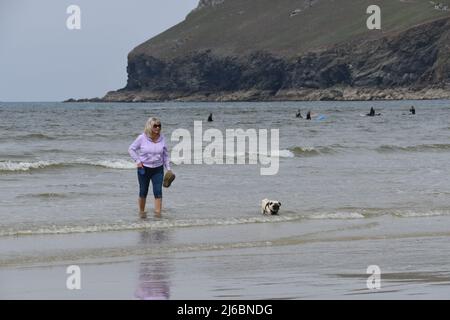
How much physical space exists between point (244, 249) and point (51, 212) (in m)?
4.06

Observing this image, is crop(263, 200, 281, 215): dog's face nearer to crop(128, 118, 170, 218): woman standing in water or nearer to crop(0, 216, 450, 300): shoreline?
crop(0, 216, 450, 300): shoreline

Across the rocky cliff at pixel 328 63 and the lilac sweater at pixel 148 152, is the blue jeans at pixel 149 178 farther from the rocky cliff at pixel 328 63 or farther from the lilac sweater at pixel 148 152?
the rocky cliff at pixel 328 63

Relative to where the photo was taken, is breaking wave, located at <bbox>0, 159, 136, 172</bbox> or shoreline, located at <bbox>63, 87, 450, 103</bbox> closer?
breaking wave, located at <bbox>0, 159, 136, 172</bbox>

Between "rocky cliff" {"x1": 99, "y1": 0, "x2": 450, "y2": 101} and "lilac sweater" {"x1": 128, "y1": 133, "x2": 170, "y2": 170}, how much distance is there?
135379 mm

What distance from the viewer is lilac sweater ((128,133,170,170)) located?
1419cm

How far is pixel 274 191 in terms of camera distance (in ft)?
60.2

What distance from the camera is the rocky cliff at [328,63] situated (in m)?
157

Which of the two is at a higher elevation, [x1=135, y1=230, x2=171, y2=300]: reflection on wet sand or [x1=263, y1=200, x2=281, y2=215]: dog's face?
[x1=263, y1=200, x2=281, y2=215]: dog's face

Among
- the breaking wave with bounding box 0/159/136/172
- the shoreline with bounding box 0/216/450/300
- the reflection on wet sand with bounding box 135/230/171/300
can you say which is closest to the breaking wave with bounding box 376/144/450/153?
the breaking wave with bounding box 0/159/136/172

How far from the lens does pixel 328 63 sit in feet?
563

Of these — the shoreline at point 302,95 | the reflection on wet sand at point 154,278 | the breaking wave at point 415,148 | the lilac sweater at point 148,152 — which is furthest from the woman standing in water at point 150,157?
the shoreline at point 302,95

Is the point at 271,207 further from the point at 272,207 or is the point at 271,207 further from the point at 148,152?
the point at 148,152
